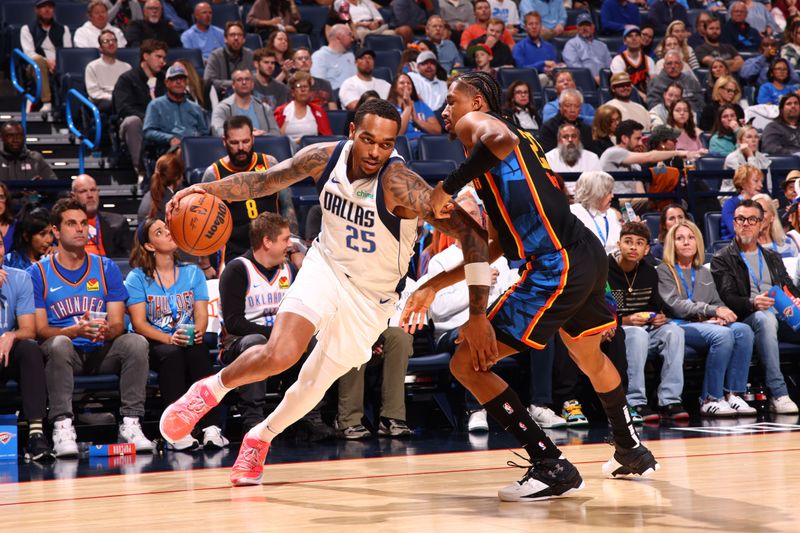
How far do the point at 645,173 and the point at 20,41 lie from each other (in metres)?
6.24

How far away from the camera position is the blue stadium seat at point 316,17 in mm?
12641

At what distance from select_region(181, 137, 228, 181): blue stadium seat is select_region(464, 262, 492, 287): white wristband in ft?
16.2

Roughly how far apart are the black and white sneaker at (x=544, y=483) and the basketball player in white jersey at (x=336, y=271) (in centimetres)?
88

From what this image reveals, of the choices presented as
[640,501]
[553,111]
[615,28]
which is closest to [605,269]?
[640,501]

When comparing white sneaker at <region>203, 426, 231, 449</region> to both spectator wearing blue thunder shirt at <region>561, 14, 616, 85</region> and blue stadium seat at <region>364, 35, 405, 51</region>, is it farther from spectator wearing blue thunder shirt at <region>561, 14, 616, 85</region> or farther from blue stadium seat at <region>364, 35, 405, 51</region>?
spectator wearing blue thunder shirt at <region>561, 14, 616, 85</region>

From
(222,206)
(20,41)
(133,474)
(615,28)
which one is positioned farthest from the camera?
(615,28)

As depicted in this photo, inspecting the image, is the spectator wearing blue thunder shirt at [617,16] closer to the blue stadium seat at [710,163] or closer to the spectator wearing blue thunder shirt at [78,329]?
the blue stadium seat at [710,163]

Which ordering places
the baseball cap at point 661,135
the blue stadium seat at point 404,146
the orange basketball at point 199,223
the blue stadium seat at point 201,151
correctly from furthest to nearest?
the baseball cap at point 661,135 < the blue stadium seat at point 404,146 < the blue stadium seat at point 201,151 < the orange basketball at point 199,223

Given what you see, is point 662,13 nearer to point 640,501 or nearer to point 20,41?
point 20,41

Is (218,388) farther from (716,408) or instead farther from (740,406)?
(740,406)

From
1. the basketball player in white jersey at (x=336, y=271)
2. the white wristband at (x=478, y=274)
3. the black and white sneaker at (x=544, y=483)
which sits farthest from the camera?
the basketball player in white jersey at (x=336, y=271)

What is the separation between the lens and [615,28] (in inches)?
568

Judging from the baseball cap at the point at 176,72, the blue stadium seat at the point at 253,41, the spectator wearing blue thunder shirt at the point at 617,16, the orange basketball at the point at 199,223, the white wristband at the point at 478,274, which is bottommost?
the white wristband at the point at 478,274

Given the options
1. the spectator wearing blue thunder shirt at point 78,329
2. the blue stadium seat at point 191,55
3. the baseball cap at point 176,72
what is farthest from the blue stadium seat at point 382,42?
the spectator wearing blue thunder shirt at point 78,329
